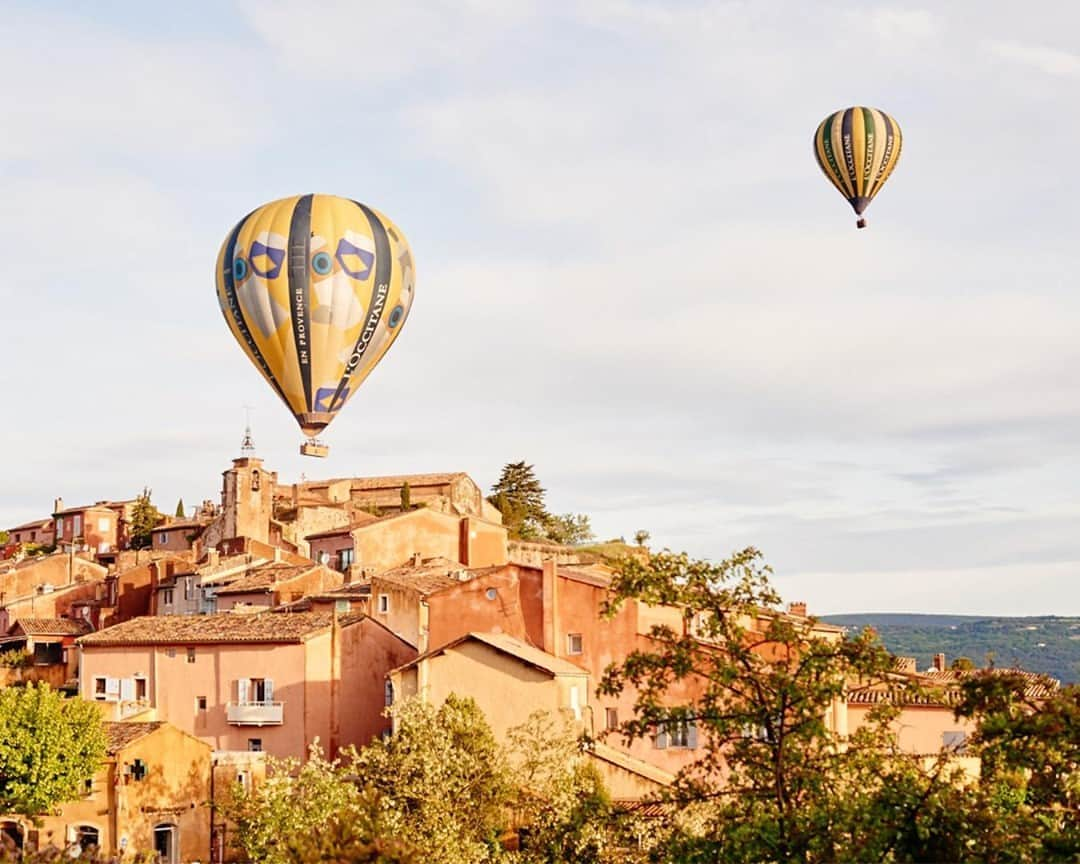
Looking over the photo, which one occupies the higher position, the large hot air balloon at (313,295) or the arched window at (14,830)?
the large hot air balloon at (313,295)

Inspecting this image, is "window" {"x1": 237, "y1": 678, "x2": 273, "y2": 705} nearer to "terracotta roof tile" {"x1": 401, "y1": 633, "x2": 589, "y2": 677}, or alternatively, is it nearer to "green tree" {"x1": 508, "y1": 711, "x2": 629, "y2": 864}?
"terracotta roof tile" {"x1": 401, "y1": 633, "x2": 589, "y2": 677}

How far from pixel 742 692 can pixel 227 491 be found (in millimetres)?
66351

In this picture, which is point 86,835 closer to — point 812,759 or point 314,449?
point 314,449

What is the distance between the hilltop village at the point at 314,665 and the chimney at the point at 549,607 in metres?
0.05

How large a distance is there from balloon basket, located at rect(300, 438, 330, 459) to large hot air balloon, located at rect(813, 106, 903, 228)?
26990 millimetres

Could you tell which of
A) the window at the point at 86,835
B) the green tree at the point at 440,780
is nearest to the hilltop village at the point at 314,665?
the window at the point at 86,835

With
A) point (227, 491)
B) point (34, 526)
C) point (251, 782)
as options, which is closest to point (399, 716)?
point (251, 782)

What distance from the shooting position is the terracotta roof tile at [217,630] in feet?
156

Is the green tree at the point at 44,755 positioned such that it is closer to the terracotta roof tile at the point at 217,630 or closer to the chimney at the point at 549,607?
the terracotta roof tile at the point at 217,630

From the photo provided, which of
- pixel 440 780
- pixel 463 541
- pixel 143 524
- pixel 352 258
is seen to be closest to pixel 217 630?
pixel 352 258

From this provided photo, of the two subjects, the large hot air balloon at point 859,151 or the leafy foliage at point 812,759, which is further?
the large hot air balloon at point 859,151

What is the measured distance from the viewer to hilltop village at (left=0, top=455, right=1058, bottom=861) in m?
39.5

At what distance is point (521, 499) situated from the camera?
99938 millimetres

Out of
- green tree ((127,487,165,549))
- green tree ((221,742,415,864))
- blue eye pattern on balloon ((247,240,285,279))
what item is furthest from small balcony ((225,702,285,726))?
green tree ((127,487,165,549))
